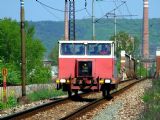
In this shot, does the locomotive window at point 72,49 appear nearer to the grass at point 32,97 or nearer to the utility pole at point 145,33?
the grass at point 32,97

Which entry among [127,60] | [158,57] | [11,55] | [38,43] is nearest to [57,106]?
[127,60]

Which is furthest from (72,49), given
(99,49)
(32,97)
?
(32,97)

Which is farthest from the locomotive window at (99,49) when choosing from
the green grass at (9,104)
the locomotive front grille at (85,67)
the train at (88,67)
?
the green grass at (9,104)

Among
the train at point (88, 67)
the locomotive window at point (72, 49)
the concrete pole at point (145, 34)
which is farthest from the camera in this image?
the concrete pole at point (145, 34)

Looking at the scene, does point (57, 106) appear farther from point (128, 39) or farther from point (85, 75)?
point (128, 39)

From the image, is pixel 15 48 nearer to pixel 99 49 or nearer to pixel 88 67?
pixel 99 49

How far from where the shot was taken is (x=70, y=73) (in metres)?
27.0

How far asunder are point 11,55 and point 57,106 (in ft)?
184

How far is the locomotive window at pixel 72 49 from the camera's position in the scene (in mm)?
27266

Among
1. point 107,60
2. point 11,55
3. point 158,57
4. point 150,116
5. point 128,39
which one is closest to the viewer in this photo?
point 150,116

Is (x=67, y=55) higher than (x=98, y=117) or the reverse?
higher

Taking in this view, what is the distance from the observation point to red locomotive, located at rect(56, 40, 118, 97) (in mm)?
26703

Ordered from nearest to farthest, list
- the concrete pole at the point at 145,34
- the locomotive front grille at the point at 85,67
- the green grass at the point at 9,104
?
the green grass at the point at 9,104
the locomotive front grille at the point at 85,67
the concrete pole at the point at 145,34

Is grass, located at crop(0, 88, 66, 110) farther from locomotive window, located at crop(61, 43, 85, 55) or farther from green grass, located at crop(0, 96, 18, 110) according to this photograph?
locomotive window, located at crop(61, 43, 85, 55)
